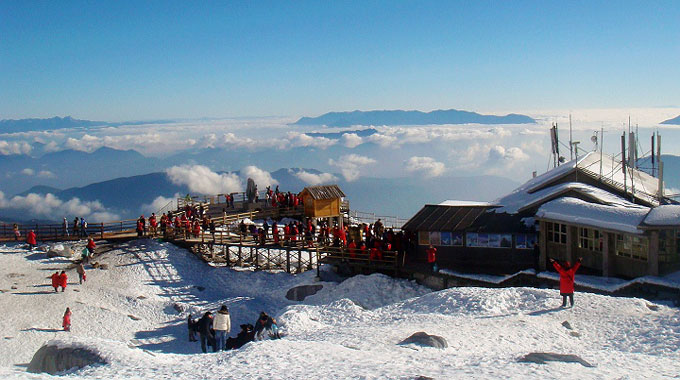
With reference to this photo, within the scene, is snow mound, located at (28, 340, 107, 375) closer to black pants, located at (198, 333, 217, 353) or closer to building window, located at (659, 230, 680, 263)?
black pants, located at (198, 333, 217, 353)

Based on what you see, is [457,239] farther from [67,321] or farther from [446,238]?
[67,321]

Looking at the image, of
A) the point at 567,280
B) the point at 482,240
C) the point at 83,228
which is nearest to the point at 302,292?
the point at 482,240

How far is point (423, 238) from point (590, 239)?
8.26 metres

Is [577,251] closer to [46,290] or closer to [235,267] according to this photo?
[235,267]

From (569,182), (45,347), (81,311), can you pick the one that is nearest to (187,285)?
(81,311)

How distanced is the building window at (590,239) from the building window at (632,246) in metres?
0.79

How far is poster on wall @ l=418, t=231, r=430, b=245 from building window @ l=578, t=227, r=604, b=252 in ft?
24.5

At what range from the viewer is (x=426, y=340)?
1730 centimetres

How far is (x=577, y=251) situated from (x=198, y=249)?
23331 mm

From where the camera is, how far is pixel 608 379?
1345 cm

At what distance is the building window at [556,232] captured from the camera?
28.0 metres

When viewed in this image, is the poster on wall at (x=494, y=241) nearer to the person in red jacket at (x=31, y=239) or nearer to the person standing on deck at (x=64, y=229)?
the person standing on deck at (x=64, y=229)

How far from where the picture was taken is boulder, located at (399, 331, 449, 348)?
17058 millimetres

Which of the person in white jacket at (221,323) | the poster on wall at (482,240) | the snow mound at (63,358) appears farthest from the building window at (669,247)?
the snow mound at (63,358)
